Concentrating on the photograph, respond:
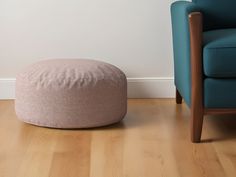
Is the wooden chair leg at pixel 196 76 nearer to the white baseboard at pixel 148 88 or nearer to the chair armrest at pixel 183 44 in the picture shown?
the chair armrest at pixel 183 44

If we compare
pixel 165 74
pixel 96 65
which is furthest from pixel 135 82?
pixel 96 65

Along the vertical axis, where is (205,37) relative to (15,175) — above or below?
above

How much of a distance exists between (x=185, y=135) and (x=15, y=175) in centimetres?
87

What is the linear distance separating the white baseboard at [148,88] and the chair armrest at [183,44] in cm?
34

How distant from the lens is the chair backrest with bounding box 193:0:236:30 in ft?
8.20

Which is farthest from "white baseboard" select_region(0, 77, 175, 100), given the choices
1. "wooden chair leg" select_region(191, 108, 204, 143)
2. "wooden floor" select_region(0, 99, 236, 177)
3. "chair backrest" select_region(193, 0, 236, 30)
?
"wooden chair leg" select_region(191, 108, 204, 143)

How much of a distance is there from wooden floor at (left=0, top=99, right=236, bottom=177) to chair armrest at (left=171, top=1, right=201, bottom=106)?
0.73 ft

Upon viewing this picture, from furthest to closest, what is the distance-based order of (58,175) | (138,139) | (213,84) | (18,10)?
1. (18,10)
2. (138,139)
3. (213,84)
4. (58,175)

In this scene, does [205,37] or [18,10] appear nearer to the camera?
[205,37]

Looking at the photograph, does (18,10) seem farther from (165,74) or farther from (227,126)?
(227,126)

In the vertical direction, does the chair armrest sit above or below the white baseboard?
above

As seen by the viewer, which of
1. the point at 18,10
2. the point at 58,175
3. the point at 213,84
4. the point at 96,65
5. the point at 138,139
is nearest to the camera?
the point at 58,175

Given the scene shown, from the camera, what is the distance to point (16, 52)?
2.82m

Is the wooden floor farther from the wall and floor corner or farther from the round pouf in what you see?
the wall and floor corner
